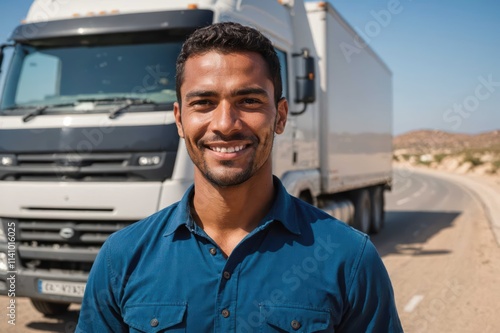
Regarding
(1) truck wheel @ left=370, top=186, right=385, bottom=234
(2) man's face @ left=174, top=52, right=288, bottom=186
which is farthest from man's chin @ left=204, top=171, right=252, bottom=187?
(1) truck wheel @ left=370, top=186, right=385, bottom=234

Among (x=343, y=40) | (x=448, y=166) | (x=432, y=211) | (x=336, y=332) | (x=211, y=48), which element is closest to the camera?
(x=336, y=332)

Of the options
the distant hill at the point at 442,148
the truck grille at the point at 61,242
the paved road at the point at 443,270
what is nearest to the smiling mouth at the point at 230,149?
the truck grille at the point at 61,242

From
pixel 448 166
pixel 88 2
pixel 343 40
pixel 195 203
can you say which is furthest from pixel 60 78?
pixel 448 166

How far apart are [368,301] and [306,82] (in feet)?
15.4

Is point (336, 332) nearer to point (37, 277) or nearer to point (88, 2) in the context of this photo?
point (37, 277)

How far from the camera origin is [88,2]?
5633mm

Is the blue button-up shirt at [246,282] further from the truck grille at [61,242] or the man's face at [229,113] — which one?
the truck grille at [61,242]

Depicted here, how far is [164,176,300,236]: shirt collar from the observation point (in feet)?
6.14

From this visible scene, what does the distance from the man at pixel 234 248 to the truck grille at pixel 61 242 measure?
2.96 metres

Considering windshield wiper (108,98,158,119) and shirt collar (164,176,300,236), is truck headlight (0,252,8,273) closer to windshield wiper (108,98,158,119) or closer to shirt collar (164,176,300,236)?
windshield wiper (108,98,158,119)

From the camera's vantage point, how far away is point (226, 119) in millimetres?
1926

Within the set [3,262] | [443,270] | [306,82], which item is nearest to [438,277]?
[443,270]

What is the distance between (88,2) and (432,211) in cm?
1394

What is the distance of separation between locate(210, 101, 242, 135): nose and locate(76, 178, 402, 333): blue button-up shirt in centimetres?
32
